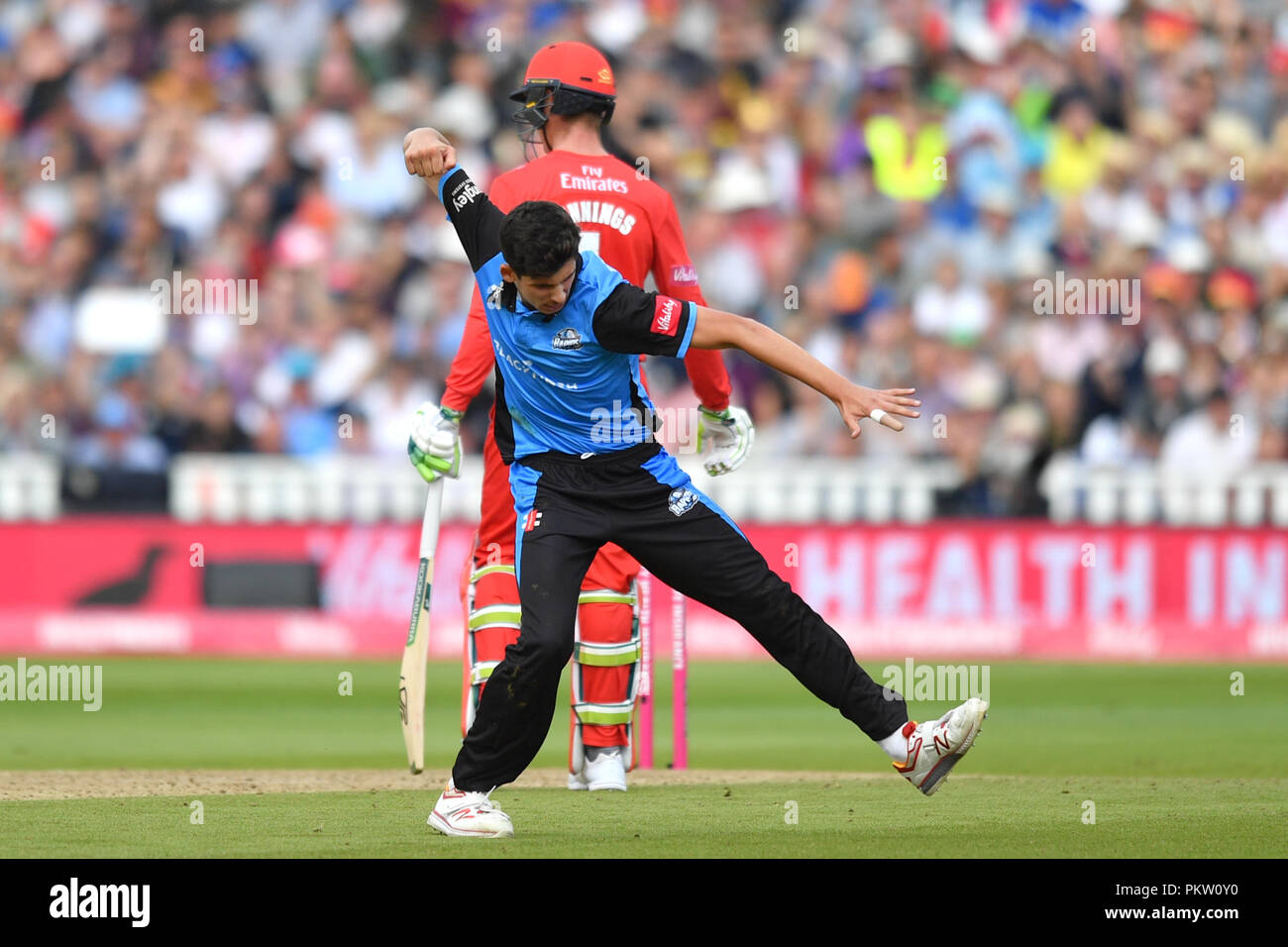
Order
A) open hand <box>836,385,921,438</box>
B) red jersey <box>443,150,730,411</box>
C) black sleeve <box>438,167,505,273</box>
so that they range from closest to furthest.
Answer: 1. open hand <box>836,385,921,438</box>
2. black sleeve <box>438,167,505,273</box>
3. red jersey <box>443,150,730,411</box>

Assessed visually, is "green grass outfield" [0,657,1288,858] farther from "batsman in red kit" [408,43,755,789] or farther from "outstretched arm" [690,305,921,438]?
"outstretched arm" [690,305,921,438]

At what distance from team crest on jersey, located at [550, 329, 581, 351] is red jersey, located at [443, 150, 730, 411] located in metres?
1.37

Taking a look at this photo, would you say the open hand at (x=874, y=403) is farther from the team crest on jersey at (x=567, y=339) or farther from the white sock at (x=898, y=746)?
the white sock at (x=898, y=746)

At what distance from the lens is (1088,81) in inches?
784

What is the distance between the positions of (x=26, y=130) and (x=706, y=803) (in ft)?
44.8

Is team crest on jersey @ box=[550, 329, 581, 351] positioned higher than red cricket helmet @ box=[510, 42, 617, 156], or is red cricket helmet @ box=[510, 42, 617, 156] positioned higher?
red cricket helmet @ box=[510, 42, 617, 156]

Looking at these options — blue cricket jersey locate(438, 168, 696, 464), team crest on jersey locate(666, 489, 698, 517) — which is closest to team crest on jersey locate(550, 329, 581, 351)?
blue cricket jersey locate(438, 168, 696, 464)

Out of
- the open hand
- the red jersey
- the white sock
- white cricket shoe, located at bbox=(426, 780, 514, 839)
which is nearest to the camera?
the open hand

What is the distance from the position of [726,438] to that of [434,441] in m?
1.20

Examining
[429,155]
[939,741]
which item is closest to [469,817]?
[939,741]

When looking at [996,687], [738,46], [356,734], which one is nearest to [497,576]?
[356,734]

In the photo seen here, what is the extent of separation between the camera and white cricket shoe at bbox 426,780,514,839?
23.6ft

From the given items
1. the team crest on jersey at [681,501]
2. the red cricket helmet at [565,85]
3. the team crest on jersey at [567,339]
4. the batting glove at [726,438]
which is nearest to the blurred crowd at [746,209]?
the batting glove at [726,438]

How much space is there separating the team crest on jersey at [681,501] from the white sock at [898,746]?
1.05 meters
